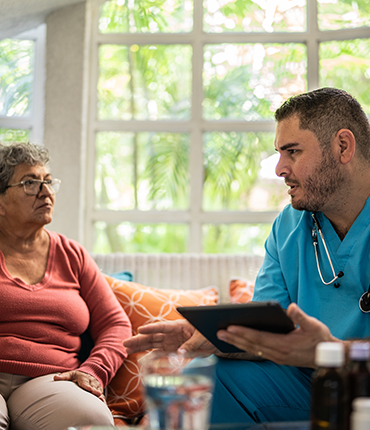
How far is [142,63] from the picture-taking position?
285 centimetres

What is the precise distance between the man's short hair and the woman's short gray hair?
980 millimetres

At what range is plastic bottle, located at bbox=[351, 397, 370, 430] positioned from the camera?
65 centimetres

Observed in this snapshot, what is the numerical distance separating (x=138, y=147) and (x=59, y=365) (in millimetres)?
1545

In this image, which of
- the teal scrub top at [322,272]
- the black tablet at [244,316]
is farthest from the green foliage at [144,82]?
the black tablet at [244,316]

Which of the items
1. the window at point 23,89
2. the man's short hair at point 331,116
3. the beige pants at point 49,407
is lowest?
the beige pants at point 49,407

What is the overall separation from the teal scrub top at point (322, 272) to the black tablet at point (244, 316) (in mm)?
513

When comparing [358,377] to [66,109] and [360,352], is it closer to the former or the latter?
[360,352]

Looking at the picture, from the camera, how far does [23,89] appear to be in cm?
276

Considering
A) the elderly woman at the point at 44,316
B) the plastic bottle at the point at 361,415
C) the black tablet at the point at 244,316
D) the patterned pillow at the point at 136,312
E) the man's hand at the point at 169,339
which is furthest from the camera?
the patterned pillow at the point at 136,312

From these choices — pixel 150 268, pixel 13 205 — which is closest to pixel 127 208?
pixel 150 268

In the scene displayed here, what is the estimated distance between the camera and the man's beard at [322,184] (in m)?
1.53

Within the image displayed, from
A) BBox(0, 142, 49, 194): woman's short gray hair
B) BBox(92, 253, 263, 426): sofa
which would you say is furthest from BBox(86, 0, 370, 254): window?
BBox(0, 142, 49, 194): woman's short gray hair

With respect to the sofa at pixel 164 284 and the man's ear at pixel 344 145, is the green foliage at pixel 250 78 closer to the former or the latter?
the sofa at pixel 164 284

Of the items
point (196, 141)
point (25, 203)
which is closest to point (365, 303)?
point (25, 203)
